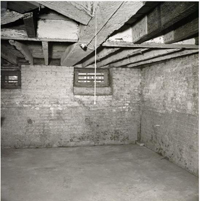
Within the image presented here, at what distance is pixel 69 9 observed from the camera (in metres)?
1.66

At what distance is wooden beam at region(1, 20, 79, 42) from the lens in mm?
2457

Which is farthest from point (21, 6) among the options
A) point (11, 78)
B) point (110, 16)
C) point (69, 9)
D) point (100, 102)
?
point (100, 102)

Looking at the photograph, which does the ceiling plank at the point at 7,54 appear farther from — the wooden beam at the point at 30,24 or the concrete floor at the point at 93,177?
the concrete floor at the point at 93,177

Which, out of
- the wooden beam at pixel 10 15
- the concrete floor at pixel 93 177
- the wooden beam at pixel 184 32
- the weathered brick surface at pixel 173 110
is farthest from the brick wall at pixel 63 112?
the wooden beam at pixel 10 15

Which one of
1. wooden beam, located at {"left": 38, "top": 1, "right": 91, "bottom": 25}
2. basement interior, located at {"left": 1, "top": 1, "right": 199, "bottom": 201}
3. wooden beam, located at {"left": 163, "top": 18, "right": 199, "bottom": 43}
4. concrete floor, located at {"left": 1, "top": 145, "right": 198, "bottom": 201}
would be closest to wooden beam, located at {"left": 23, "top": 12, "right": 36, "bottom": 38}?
basement interior, located at {"left": 1, "top": 1, "right": 199, "bottom": 201}

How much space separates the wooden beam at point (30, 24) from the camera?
1915mm

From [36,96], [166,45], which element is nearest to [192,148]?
[166,45]

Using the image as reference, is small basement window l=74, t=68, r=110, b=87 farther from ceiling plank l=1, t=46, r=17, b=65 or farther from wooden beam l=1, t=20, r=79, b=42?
wooden beam l=1, t=20, r=79, b=42

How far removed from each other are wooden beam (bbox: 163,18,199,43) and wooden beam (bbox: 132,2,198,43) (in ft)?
1.42

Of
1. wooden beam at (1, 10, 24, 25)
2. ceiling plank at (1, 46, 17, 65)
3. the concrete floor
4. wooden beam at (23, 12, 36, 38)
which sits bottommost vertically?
the concrete floor

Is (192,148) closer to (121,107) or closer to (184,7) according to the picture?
(121,107)

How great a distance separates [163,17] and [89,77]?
4.23 m

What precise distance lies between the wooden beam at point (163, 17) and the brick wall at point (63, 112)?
3.69 m

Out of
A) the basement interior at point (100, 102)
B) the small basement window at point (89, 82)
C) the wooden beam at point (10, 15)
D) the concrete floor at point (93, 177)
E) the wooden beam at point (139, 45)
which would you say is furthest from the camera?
the small basement window at point (89, 82)
